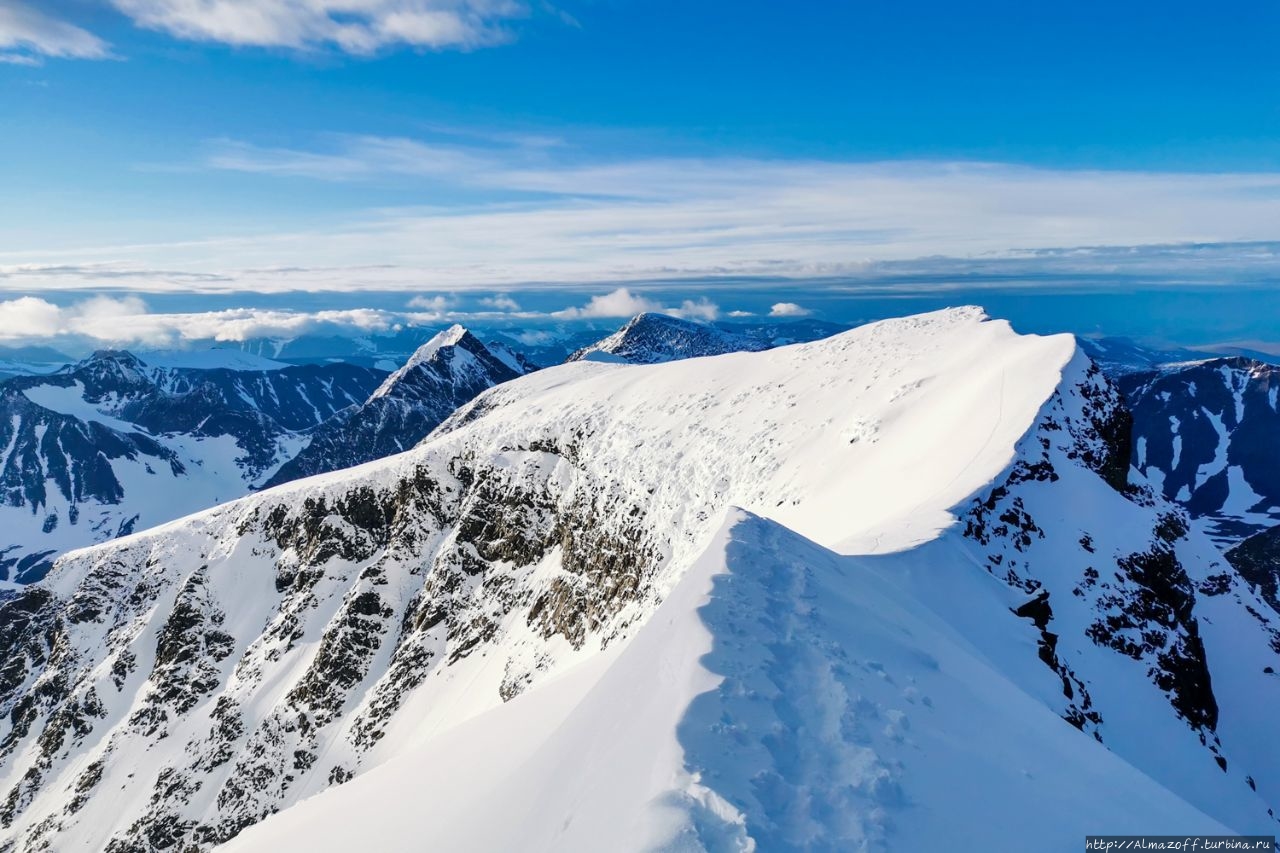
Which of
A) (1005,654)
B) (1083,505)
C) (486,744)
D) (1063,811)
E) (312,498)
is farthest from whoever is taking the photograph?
(312,498)

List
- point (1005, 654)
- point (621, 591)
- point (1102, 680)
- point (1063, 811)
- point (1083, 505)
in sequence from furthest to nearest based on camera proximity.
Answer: point (621, 591) < point (1083, 505) < point (1102, 680) < point (1005, 654) < point (1063, 811)

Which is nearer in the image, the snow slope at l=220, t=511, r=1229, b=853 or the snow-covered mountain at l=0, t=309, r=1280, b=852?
the snow slope at l=220, t=511, r=1229, b=853

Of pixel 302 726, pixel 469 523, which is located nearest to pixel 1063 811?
pixel 469 523

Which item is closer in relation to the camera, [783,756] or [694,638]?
[783,756]

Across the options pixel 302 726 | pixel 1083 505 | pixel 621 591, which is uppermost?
pixel 1083 505

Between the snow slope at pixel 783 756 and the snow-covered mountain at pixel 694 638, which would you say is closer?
the snow slope at pixel 783 756

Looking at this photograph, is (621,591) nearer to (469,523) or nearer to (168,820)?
(469,523)

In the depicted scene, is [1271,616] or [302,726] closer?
[1271,616]

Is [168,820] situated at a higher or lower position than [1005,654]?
lower
